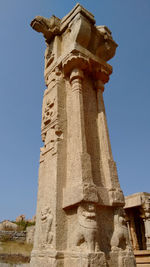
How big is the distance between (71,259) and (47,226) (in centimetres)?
71

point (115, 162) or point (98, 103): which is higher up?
point (98, 103)

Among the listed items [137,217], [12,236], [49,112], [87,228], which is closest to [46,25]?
[49,112]

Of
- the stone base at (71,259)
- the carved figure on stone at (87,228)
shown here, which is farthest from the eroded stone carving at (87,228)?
A: the stone base at (71,259)

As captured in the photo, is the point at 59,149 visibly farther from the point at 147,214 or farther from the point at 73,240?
the point at 147,214

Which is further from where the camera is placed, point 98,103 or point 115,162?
point 98,103

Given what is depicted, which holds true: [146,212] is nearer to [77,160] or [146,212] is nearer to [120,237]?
[120,237]

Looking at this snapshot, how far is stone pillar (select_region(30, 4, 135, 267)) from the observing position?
3.52 m

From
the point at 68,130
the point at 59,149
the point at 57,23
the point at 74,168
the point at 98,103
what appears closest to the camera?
the point at 74,168

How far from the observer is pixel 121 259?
3.57 m

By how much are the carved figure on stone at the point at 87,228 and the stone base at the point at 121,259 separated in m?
0.52

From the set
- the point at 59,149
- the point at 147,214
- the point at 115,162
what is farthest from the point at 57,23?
the point at 147,214

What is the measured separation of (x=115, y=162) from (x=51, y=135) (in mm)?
1616

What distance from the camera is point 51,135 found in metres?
4.87

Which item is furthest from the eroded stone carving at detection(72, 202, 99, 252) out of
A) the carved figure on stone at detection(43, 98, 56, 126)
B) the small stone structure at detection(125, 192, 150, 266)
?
the small stone structure at detection(125, 192, 150, 266)
